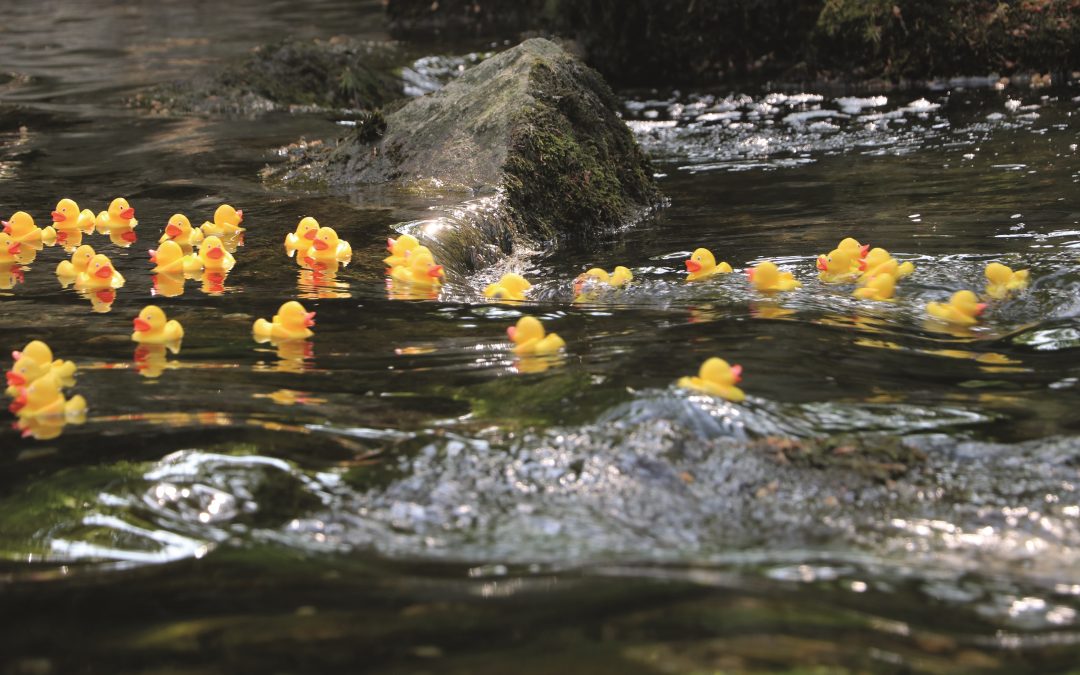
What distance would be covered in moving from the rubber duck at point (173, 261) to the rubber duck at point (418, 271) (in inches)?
46.6

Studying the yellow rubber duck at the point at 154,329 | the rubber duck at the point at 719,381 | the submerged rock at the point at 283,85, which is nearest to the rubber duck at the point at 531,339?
the rubber duck at the point at 719,381

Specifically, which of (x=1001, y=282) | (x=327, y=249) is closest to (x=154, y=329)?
(x=327, y=249)

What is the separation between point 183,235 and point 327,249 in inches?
47.5

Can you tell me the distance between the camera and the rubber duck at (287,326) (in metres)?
5.06

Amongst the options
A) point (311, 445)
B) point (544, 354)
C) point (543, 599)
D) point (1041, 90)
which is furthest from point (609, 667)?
point (1041, 90)

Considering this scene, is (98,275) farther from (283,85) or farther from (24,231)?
(283,85)

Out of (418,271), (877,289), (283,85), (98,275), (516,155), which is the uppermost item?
(283,85)

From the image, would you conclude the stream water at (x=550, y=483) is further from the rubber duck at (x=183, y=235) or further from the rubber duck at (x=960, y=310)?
the rubber duck at (x=183, y=235)

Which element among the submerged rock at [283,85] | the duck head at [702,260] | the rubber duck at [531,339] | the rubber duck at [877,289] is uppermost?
the submerged rock at [283,85]

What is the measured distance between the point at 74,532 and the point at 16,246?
4.45m

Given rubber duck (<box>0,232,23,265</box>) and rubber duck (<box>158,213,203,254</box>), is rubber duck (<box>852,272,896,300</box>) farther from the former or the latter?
rubber duck (<box>0,232,23,265</box>)

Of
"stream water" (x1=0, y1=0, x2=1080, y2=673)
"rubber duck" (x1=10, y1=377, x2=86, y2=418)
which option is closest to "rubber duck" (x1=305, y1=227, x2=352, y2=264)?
"stream water" (x1=0, y1=0, x2=1080, y2=673)

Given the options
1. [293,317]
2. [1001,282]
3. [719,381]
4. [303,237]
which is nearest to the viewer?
[719,381]

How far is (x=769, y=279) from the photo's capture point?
6207mm
